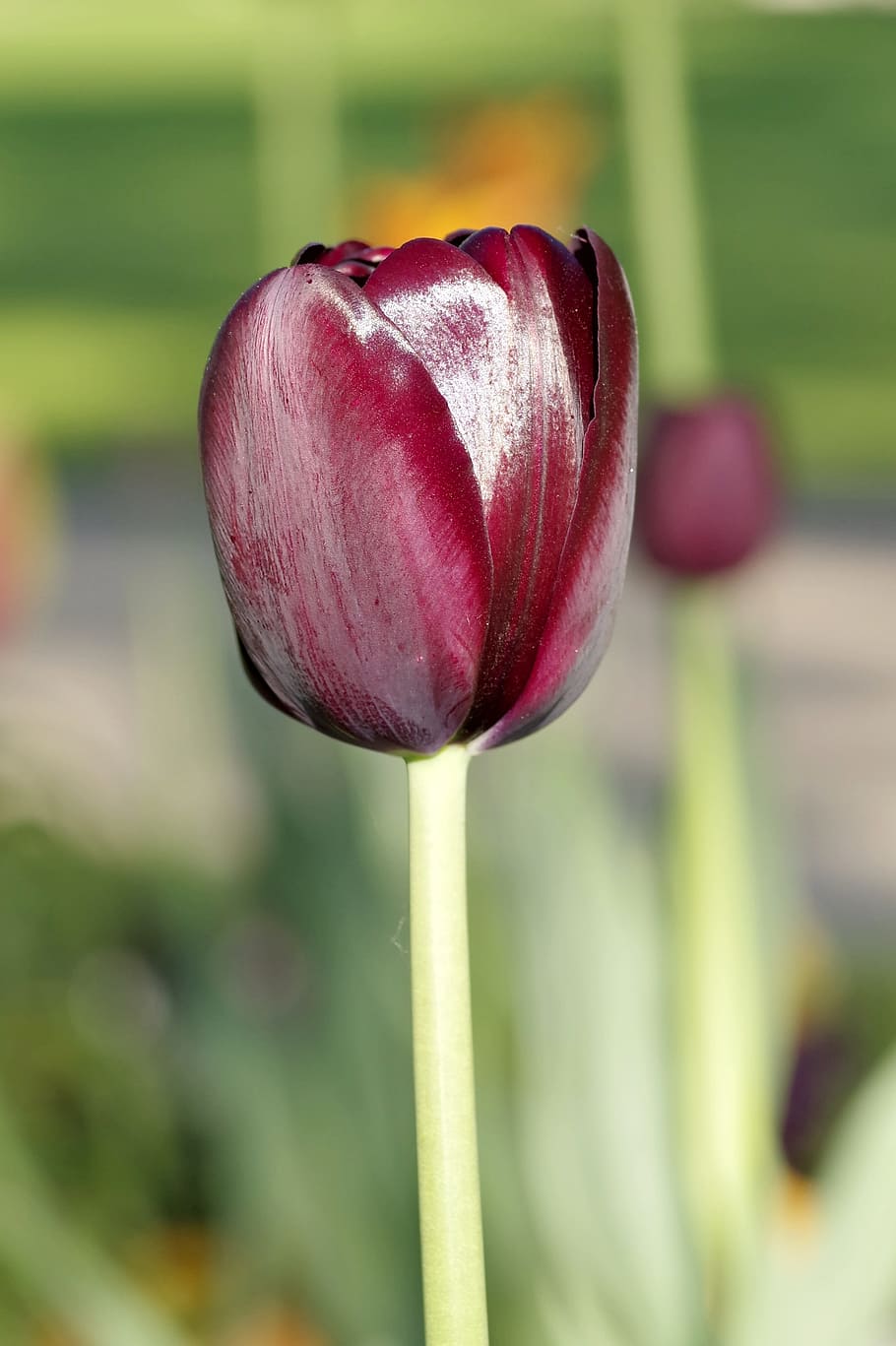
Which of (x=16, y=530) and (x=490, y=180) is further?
(x=490, y=180)

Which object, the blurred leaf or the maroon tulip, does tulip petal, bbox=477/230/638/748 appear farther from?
the blurred leaf

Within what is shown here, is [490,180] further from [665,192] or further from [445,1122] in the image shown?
[445,1122]

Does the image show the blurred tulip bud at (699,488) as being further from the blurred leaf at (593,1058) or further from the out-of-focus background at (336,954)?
the blurred leaf at (593,1058)

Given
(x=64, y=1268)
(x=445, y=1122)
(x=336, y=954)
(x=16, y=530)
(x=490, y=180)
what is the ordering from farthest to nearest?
(x=490, y=180) → (x=16, y=530) → (x=336, y=954) → (x=64, y=1268) → (x=445, y=1122)

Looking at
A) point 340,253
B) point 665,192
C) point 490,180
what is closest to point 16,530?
point 490,180

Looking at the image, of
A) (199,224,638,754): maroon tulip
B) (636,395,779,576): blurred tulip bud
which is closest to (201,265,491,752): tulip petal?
Answer: (199,224,638,754): maroon tulip

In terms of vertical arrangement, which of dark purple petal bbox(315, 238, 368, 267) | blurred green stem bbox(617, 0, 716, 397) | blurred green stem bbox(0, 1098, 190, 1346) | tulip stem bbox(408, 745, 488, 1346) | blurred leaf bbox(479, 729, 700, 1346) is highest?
blurred green stem bbox(617, 0, 716, 397)

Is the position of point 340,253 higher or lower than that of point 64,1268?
higher

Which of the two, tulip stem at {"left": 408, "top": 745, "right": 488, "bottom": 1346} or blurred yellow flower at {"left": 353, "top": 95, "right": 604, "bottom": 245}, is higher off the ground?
blurred yellow flower at {"left": 353, "top": 95, "right": 604, "bottom": 245}
